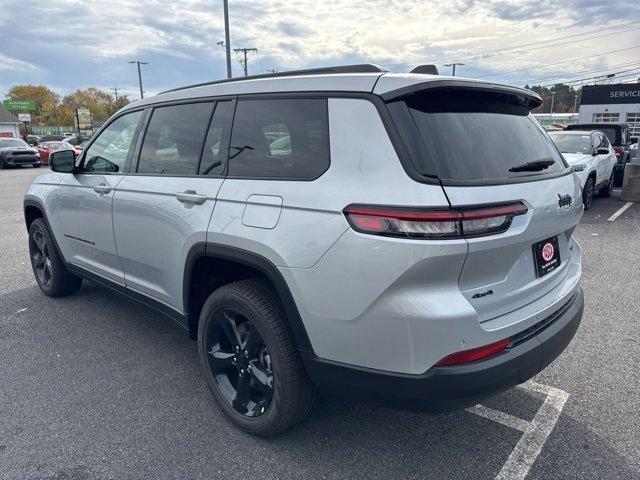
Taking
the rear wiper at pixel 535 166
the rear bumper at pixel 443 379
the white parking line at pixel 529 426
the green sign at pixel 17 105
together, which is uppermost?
the green sign at pixel 17 105

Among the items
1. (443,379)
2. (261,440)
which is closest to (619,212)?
(443,379)

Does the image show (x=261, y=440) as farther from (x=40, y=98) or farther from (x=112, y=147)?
(x=40, y=98)

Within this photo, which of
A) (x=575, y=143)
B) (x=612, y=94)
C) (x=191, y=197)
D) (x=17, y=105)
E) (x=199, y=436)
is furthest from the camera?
(x=17, y=105)

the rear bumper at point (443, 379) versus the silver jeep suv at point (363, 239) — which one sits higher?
the silver jeep suv at point (363, 239)

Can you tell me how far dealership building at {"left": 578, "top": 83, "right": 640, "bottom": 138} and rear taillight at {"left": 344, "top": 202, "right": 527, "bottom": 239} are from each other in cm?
3533

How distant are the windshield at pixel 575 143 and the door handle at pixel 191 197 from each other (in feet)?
31.1

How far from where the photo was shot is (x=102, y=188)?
11.8 ft

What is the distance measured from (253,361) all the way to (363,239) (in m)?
1.10

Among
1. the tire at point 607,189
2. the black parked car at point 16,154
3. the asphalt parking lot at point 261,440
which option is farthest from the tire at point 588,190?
the black parked car at point 16,154

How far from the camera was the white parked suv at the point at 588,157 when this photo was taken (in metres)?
9.36

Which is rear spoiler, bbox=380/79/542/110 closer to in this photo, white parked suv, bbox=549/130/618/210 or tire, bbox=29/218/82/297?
tire, bbox=29/218/82/297

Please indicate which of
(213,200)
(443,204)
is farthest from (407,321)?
(213,200)

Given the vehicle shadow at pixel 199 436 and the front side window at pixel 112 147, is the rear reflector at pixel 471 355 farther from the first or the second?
the front side window at pixel 112 147

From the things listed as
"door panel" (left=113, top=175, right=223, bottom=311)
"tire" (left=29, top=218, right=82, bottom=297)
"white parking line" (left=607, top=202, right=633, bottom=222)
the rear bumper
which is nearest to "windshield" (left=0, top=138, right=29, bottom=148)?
"tire" (left=29, top=218, right=82, bottom=297)
